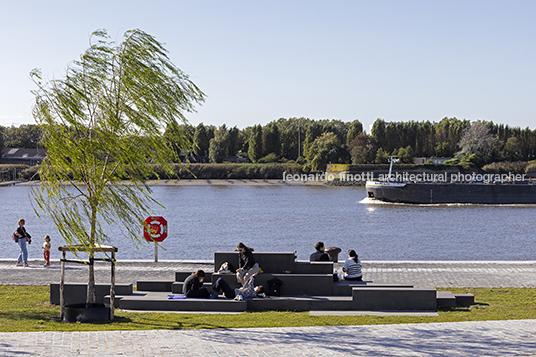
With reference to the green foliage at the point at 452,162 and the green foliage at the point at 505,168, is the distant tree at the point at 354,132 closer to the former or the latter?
the green foliage at the point at 452,162

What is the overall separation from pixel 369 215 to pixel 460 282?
41703 millimetres

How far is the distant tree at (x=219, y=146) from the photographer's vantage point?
5546 inches

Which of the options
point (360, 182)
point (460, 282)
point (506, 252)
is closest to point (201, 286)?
point (460, 282)

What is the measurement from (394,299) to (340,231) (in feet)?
104

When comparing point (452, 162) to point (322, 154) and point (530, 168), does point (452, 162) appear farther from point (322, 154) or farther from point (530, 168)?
point (322, 154)

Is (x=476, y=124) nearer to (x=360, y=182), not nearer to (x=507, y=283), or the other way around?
(x=360, y=182)

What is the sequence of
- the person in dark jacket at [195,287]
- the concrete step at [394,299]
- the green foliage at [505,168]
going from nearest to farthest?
the concrete step at [394,299] < the person in dark jacket at [195,287] < the green foliage at [505,168]

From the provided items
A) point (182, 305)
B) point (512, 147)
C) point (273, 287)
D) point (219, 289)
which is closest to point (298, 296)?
point (273, 287)

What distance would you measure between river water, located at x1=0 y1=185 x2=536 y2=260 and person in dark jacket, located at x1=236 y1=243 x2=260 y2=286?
9.44 metres

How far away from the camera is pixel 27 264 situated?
19.0 meters

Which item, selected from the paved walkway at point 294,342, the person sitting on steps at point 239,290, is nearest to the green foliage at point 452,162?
the person sitting on steps at point 239,290

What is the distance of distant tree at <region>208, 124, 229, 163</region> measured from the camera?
141 m

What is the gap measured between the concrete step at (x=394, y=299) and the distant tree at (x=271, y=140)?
129873 millimetres

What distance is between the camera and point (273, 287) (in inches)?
498
